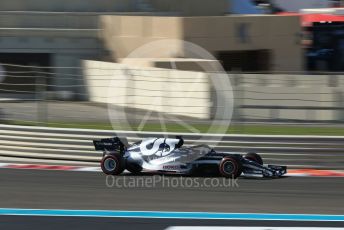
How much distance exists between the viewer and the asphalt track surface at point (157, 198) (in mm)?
7926

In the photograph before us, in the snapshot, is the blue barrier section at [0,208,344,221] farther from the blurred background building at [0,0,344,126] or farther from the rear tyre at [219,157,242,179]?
the blurred background building at [0,0,344,126]

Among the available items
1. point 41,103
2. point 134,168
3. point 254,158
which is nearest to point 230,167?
point 254,158

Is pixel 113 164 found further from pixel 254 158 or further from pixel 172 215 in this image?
pixel 172 215

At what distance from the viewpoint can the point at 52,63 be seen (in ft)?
88.4

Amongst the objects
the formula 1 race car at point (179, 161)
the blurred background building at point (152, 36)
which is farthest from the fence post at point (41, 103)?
the blurred background building at point (152, 36)

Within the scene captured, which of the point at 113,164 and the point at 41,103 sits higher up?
the point at 41,103

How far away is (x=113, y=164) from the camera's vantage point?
1112cm

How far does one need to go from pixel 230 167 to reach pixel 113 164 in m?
1.85

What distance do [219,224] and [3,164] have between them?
5985mm

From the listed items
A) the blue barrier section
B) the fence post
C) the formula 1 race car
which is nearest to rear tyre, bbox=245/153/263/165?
the formula 1 race car

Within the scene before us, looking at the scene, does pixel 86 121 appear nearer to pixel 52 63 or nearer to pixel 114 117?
pixel 114 117

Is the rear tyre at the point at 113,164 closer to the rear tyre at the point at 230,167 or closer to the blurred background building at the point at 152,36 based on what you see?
the rear tyre at the point at 230,167

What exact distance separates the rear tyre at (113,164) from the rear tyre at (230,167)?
1.59 meters

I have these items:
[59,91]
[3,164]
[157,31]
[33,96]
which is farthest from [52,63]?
[3,164]
